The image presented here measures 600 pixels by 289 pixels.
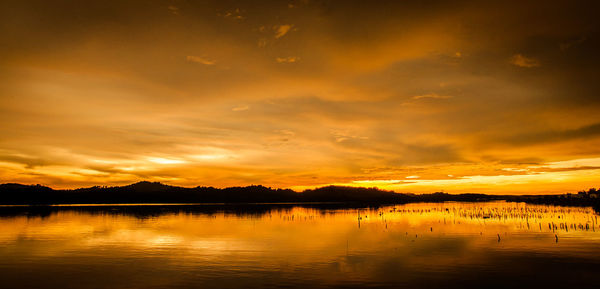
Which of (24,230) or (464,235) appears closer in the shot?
(464,235)

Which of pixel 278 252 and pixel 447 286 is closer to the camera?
pixel 447 286

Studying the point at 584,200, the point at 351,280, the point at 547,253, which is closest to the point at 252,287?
the point at 351,280

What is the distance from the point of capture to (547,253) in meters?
26.7

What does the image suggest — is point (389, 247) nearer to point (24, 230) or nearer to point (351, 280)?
point (351, 280)

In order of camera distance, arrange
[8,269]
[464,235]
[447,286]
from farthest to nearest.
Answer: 1. [464,235]
2. [8,269]
3. [447,286]

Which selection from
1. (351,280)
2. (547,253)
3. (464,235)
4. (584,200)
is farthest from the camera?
(584,200)

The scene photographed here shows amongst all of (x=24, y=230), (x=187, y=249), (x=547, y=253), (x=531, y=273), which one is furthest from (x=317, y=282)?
(x=24, y=230)

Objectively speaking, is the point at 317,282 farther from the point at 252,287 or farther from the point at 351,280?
the point at 252,287

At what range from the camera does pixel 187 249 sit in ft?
96.6

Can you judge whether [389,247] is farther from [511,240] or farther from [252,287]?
[252,287]

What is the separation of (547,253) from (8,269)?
3597 centimetres

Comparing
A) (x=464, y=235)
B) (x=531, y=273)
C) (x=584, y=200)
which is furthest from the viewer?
(x=584, y=200)

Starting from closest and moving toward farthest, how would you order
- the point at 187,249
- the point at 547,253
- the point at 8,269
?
the point at 8,269 < the point at 547,253 < the point at 187,249

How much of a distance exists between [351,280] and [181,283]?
28.8 ft
